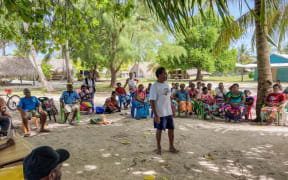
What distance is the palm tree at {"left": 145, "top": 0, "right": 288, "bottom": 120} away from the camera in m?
1.28

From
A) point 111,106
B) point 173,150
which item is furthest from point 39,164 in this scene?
point 111,106

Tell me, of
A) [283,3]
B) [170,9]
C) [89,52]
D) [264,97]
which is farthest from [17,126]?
[89,52]

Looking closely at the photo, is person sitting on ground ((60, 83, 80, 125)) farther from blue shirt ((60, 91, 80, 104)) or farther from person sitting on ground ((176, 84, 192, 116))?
person sitting on ground ((176, 84, 192, 116))

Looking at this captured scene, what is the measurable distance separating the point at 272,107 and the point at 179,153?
4.00 metres

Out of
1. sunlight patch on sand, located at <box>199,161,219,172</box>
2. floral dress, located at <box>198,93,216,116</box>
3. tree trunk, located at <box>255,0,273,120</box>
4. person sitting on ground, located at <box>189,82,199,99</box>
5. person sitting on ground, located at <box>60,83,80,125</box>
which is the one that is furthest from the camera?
person sitting on ground, located at <box>189,82,199,99</box>

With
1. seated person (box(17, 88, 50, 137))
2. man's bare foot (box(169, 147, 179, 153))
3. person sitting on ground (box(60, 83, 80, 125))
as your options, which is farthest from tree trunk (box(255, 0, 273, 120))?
seated person (box(17, 88, 50, 137))

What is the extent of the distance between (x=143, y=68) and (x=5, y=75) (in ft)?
126

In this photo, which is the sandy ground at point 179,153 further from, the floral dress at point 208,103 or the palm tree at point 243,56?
the palm tree at point 243,56

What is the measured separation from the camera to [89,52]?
671 inches

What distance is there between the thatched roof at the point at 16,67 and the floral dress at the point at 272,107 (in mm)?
26226

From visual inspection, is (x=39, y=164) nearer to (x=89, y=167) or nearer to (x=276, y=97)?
(x=89, y=167)

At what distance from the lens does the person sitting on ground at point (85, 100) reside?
7703 mm

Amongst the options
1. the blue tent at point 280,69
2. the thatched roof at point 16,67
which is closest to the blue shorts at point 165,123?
the thatched roof at point 16,67

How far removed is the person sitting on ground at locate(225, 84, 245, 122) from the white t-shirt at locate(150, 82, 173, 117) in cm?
364
